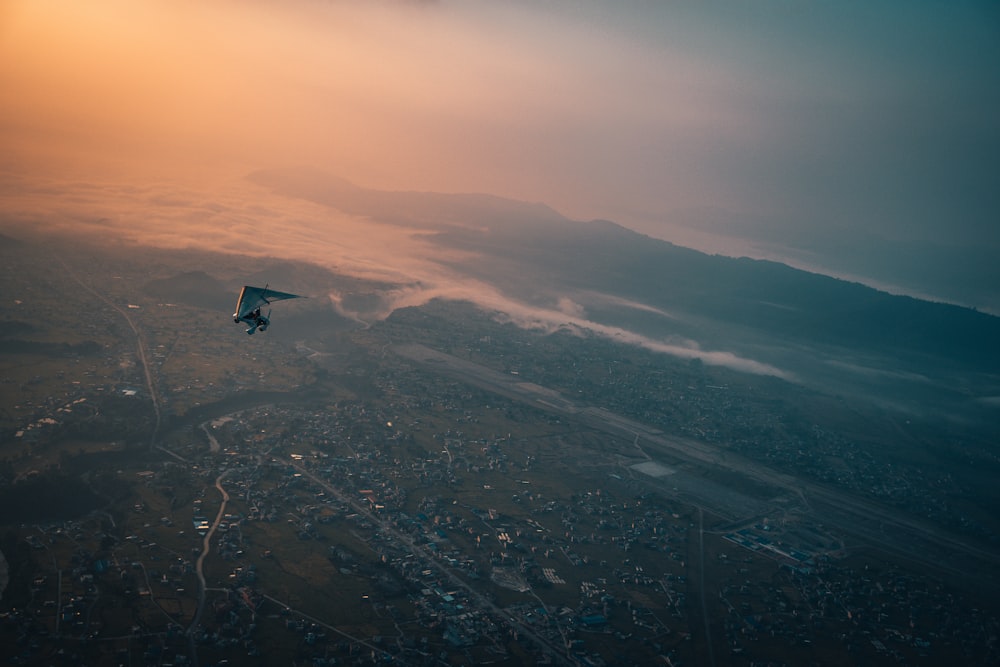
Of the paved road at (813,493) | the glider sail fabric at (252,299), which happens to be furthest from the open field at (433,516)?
the glider sail fabric at (252,299)

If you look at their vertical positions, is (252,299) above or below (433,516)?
above

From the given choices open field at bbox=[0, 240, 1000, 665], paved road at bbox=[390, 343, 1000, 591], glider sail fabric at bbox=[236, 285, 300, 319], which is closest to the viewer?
glider sail fabric at bbox=[236, 285, 300, 319]

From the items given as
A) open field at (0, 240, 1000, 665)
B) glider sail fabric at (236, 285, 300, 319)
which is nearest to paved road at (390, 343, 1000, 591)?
open field at (0, 240, 1000, 665)

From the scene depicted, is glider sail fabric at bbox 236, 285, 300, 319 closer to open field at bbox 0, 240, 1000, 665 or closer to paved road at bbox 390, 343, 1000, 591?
open field at bbox 0, 240, 1000, 665

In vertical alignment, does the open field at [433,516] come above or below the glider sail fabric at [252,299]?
below

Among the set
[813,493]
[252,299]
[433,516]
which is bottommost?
[433,516]

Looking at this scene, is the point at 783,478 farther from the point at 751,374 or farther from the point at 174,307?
the point at 174,307

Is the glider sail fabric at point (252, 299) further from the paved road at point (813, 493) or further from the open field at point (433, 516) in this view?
the paved road at point (813, 493)

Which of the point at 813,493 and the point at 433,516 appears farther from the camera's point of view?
the point at 813,493

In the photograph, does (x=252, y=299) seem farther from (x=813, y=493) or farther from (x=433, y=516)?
(x=813, y=493)

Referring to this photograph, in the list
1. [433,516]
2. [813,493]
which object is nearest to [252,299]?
[433,516]

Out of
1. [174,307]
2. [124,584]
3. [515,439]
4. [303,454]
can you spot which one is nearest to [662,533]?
[515,439]
